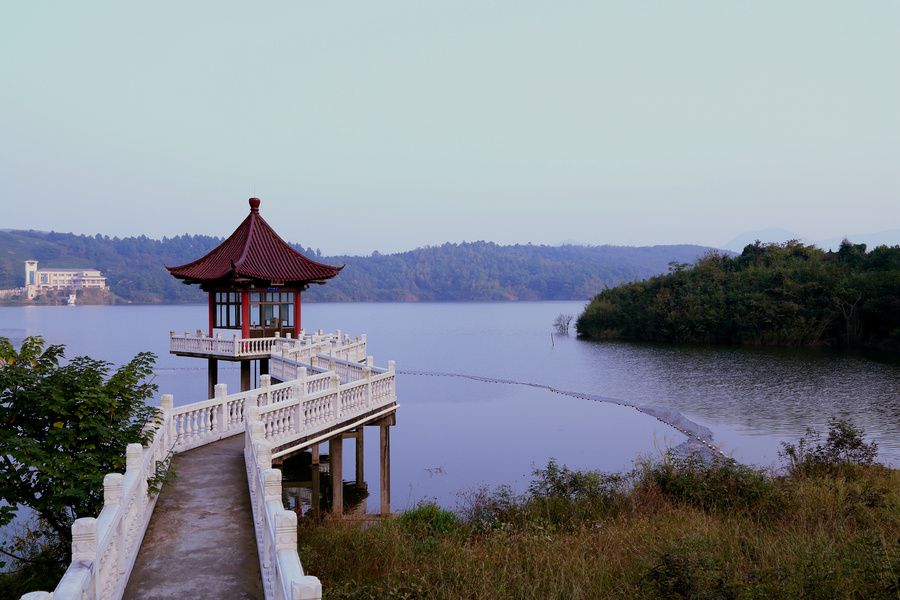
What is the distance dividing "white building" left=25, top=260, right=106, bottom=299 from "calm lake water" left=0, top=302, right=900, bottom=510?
12575 centimetres

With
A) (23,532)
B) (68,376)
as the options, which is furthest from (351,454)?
(68,376)

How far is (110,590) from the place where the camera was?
5.80m

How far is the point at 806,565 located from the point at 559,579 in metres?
2.93

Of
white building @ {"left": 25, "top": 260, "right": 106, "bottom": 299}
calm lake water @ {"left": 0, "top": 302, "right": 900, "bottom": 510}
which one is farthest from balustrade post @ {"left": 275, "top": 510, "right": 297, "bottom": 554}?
white building @ {"left": 25, "top": 260, "right": 106, "bottom": 299}

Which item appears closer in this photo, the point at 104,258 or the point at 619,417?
the point at 619,417

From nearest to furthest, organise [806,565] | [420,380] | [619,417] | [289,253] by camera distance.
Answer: [806,565] → [289,253] → [619,417] → [420,380]

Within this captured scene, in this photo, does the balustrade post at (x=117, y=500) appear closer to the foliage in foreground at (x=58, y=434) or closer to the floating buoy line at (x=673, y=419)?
the foliage in foreground at (x=58, y=434)

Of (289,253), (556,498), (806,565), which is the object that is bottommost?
(556,498)

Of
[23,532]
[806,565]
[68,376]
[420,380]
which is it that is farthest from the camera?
[420,380]

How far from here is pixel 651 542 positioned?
358 inches

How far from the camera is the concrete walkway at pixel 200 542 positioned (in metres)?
6.63

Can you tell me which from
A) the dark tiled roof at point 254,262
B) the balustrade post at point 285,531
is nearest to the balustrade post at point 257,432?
the balustrade post at point 285,531

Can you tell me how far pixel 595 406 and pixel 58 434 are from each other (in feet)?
97.3

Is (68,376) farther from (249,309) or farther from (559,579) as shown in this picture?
(249,309)
